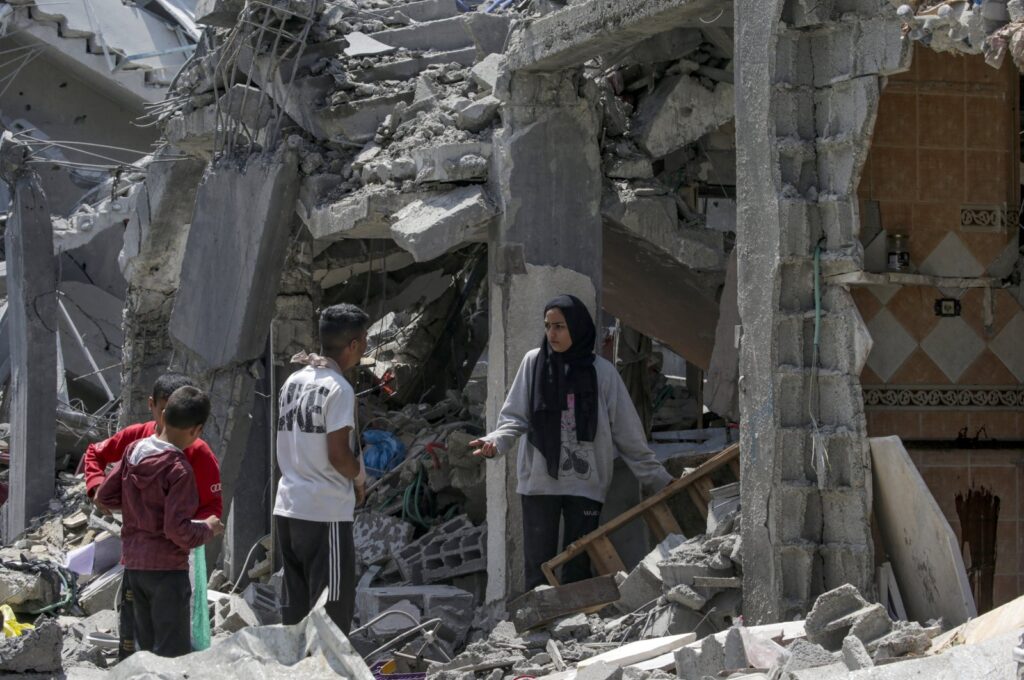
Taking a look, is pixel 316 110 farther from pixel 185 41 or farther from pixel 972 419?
pixel 185 41

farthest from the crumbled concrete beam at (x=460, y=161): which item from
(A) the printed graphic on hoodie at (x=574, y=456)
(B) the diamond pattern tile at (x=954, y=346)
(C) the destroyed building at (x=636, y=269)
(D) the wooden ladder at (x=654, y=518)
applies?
(B) the diamond pattern tile at (x=954, y=346)

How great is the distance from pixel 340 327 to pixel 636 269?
3519mm

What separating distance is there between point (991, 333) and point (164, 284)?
8049mm

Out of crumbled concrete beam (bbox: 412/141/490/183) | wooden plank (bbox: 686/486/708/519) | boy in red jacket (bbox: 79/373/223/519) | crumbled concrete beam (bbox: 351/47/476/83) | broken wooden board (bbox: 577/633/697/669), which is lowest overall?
broken wooden board (bbox: 577/633/697/669)

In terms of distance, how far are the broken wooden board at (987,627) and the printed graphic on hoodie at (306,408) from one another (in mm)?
2563

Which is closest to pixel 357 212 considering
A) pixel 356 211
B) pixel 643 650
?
pixel 356 211

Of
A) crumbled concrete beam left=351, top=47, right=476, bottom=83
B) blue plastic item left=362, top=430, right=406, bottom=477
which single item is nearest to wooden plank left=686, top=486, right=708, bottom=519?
crumbled concrete beam left=351, top=47, right=476, bottom=83

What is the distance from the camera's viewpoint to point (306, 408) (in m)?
6.84

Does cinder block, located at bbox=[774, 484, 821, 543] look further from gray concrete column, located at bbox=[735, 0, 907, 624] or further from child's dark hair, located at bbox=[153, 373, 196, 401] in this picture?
child's dark hair, located at bbox=[153, 373, 196, 401]

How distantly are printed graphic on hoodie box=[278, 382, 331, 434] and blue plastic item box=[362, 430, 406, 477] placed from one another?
500 centimetres

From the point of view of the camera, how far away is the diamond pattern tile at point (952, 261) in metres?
7.13

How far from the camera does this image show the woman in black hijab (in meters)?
8.02

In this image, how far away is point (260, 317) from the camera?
11078mm

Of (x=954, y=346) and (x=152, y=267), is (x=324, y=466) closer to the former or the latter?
(x=954, y=346)
